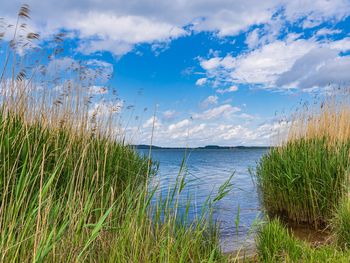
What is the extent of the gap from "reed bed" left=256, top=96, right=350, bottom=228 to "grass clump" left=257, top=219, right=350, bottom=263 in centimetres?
183

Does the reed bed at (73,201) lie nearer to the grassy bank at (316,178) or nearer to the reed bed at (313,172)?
the grassy bank at (316,178)

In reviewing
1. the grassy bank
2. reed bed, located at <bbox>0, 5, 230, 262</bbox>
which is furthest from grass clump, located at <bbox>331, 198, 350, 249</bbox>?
reed bed, located at <bbox>0, 5, 230, 262</bbox>

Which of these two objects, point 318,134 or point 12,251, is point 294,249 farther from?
point 318,134

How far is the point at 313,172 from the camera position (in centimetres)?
643

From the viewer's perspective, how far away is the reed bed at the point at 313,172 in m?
6.25

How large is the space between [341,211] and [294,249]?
1406 mm

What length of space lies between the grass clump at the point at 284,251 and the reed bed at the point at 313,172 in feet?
5.99

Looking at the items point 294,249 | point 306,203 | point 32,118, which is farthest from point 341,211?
point 32,118

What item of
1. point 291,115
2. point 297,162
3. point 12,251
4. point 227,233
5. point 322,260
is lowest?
point 227,233

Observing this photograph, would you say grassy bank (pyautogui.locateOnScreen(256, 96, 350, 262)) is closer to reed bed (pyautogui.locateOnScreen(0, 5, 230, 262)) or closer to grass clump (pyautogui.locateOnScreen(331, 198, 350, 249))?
grass clump (pyautogui.locateOnScreen(331, 198, 350, 249))

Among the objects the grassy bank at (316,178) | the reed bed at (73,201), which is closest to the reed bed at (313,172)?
the grassy bank at (316,178)

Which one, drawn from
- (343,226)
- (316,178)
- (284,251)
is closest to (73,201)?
(284,251)

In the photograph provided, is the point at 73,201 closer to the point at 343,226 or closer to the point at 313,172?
the point at 343,226

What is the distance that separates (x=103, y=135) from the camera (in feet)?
20.4
